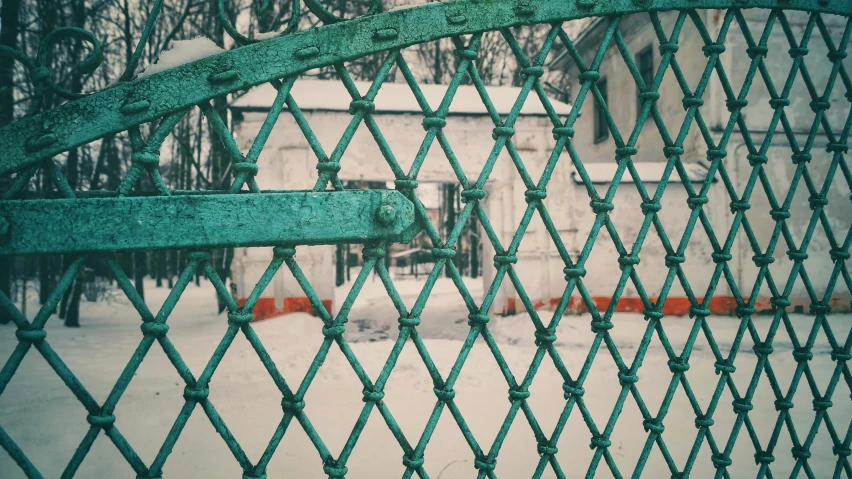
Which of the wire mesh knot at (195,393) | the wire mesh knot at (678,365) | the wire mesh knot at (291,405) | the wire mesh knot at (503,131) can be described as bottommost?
the wire mesh knot at (291,405)

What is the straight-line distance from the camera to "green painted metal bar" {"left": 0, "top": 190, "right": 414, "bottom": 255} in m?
1.00

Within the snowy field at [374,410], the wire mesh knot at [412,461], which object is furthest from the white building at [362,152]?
the wire mesh knot at [412,461]

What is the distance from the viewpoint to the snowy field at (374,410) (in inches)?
106

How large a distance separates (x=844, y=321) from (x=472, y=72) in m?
9.59

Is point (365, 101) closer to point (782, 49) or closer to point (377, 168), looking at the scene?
point (377, 168)

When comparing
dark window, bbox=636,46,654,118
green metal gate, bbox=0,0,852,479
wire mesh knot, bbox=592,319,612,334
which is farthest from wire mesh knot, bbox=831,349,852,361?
dark window, bbox=636,46,654,118

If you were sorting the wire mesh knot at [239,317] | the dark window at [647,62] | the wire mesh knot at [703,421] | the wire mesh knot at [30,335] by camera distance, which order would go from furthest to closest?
the dark window at [647,62] < the wire mesh knot at [703,421] < the wire mesh knot at [239,317] < the wire mesh knot at [30,335]

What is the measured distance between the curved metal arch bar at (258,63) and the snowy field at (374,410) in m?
2.30

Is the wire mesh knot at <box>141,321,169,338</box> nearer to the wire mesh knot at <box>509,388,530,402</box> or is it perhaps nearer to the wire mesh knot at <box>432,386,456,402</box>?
the wire mesh knot at <box>432,386,456,402</box>

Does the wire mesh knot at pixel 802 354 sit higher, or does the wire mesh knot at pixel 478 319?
the wire mesh knot at pixel 478 319

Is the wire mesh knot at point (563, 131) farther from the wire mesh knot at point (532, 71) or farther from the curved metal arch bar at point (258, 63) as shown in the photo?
the curved metal arch bar at point (258, 63)

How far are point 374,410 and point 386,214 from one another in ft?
10.0

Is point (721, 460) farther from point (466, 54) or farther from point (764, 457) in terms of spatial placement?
point (466, 54)

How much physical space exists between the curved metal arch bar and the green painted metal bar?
17 cm
